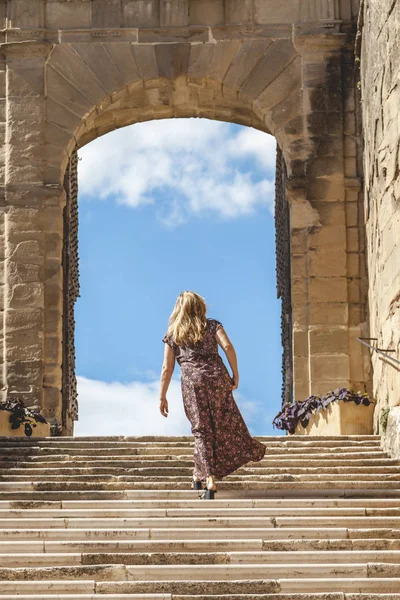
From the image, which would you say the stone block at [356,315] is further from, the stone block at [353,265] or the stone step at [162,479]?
the stone step at [162,479]

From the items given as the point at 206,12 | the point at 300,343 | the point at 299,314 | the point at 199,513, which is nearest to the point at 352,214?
the point at 299,314

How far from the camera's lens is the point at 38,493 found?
981 centimetres

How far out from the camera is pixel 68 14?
1892 centimetres

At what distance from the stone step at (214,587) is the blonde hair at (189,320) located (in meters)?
2.53

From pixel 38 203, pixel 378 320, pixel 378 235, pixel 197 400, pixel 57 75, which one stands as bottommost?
pixel 197 400

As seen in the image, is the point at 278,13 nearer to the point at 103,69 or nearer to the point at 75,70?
the point at 103,69

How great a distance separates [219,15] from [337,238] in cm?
377

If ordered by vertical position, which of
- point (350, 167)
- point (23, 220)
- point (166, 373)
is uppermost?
point (350, 167)

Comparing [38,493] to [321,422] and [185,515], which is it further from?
[321,422]

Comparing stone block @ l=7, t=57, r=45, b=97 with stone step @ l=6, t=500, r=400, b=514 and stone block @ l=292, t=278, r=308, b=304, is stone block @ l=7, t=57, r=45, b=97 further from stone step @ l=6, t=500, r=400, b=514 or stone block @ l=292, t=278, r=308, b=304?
stone step @ l=6, t=500, r=400, b=514

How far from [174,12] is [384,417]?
8.58 meters

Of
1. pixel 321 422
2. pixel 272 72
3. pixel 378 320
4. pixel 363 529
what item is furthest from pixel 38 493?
pixel 272 72

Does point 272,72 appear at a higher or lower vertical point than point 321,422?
higher

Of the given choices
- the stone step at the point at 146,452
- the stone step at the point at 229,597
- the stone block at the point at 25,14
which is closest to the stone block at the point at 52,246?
the stone block at the point at 25,14
